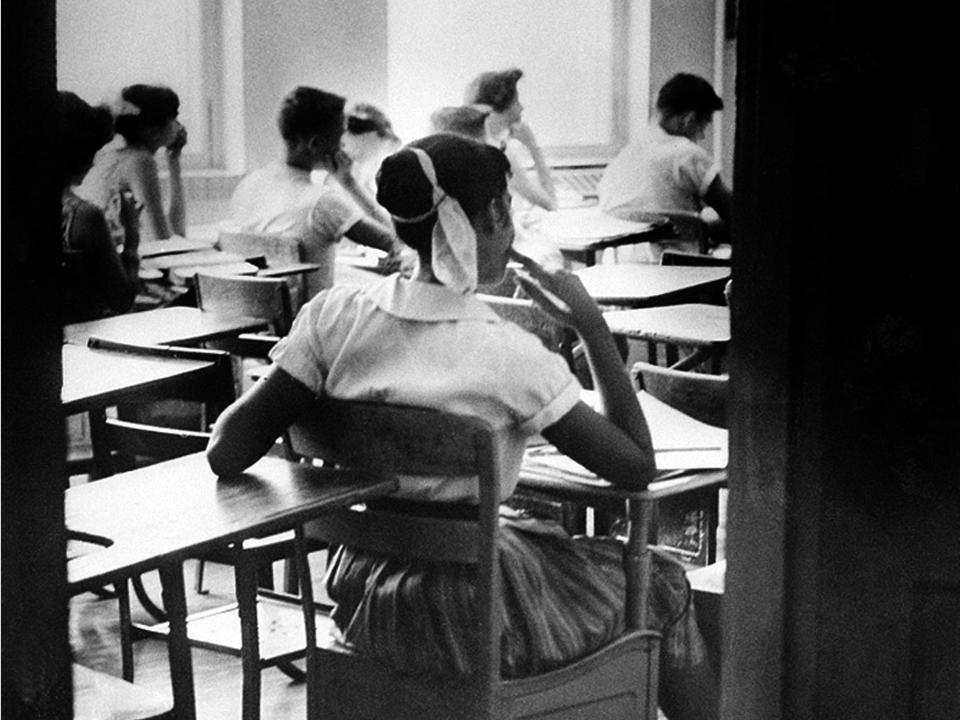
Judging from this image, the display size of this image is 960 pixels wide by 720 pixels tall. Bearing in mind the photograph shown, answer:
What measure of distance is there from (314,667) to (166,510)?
1.47 feet

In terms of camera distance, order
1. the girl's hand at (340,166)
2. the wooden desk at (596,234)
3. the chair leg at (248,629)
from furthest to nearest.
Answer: the wooden desk at (596,234)
the girl's hand at (340,166)
the chair leg at (248,629)

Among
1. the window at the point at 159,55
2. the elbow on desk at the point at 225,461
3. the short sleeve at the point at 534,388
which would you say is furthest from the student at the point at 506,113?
the elbow on desk at the point at 225,461

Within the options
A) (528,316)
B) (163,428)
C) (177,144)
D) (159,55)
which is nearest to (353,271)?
(177,144)

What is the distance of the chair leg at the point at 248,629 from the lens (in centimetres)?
236

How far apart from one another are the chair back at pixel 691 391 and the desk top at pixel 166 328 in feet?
4.33

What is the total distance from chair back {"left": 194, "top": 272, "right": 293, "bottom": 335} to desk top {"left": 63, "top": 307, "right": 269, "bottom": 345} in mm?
49

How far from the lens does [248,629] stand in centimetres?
239

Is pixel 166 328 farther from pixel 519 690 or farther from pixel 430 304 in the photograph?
pixel 519 690

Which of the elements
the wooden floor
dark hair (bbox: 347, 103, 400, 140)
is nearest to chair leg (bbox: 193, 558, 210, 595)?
the wooden floor

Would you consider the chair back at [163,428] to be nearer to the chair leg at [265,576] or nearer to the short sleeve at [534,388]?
the chair leg at [265,576]

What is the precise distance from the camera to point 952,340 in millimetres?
1499

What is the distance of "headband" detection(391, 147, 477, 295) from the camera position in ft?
6.64

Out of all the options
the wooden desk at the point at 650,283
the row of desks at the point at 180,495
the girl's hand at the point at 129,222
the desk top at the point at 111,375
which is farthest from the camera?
the girl's hand at the point at 129,222

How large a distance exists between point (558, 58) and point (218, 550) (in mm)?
6244
